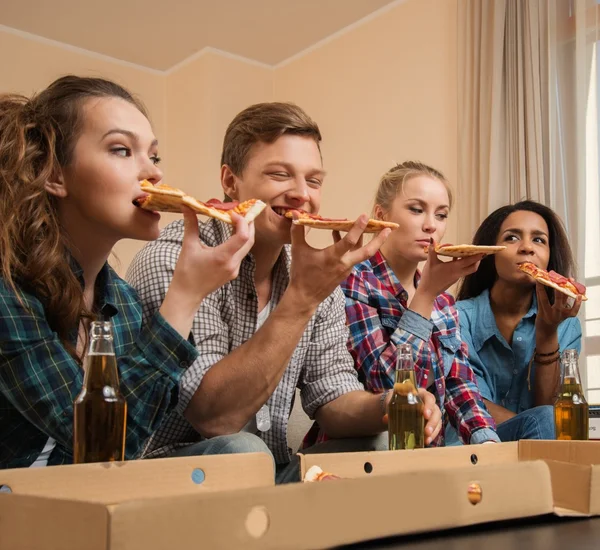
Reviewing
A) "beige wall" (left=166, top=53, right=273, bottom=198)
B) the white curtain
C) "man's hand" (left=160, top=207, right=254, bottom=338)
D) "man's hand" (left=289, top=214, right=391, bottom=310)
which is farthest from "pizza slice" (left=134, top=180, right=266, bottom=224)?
"beige wall" (left=166, top=53, right=273, bottom=198)

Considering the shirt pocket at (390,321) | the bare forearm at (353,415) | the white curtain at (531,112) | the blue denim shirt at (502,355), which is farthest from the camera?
the white curtain at (531,112)

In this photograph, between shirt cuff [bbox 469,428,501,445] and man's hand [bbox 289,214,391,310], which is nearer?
man's hand [bbox 289,214,391,310]

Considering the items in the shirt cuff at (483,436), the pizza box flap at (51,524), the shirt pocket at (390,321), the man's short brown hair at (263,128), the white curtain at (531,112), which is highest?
the white curtain at (531,112)

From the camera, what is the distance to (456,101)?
4090mm

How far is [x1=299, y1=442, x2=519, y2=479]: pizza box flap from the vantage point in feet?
3.21

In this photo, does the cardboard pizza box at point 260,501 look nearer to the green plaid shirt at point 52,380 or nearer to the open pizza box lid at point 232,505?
the open pizza box lid at point 232,505

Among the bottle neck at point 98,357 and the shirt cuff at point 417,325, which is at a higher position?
the shirt cuff at point 417,325

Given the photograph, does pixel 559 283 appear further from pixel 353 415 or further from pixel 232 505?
pixel 232 505

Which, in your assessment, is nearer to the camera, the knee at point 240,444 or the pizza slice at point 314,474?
the pizza slice at point 314,474

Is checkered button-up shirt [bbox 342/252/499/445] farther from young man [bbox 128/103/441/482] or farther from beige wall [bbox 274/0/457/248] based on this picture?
beige wall [bbox 274/0/457/248]

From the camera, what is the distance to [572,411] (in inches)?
63.9

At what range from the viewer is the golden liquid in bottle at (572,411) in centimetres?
162

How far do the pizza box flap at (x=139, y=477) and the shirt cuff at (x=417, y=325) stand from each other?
42.6 inches

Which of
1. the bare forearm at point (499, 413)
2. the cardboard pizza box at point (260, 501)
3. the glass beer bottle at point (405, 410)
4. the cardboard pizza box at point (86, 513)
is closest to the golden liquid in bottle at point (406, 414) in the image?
the glass beer bottle at point (405, 410)
